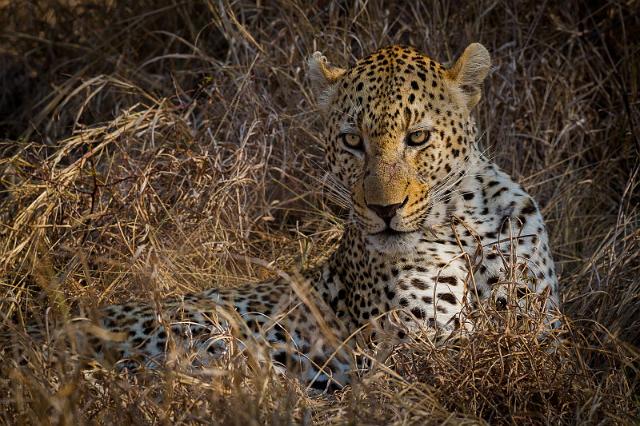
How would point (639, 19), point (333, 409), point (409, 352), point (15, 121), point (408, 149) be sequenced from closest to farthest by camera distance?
point (333, 409)
point (409, 352)
point (408, 149)
point (639, 19)
point (15, 121)

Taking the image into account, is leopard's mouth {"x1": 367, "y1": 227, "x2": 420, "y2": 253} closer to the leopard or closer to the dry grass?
the leopard

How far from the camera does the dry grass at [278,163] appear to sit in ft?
16.2

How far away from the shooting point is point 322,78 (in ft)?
19.6

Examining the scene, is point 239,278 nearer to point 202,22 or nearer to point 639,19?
point 202,22

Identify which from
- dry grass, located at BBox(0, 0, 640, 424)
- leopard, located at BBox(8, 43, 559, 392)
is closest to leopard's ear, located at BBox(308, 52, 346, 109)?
leopard, located at BBox(8, 43, 559, 392)

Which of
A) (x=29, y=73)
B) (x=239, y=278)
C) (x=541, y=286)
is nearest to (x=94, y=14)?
(x=29, y=73)

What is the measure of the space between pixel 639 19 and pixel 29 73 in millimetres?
5418

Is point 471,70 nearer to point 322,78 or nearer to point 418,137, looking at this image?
point 418,137

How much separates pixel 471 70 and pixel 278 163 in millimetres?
2542

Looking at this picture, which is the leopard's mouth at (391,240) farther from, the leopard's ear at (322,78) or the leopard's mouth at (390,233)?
the leopard's ear at (322,78)

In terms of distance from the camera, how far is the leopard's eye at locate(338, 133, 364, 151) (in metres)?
5.55

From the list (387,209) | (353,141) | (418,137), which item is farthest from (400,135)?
A: (387,209)

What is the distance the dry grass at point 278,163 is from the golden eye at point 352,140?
1153 millimetres

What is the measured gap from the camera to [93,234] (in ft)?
23.2
